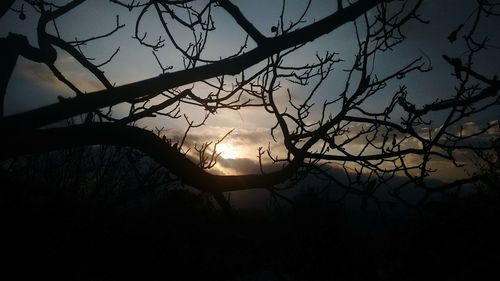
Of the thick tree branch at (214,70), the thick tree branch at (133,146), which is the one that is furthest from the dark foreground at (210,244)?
the thick tree branch at (214,70)

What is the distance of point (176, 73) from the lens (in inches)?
83.9

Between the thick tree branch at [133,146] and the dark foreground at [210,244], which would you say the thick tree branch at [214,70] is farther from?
the dark foreground at [210,244]

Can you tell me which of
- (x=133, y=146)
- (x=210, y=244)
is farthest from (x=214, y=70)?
(x=210, y=244)

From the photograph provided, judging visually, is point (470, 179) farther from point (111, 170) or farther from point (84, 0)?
point (111, 170)

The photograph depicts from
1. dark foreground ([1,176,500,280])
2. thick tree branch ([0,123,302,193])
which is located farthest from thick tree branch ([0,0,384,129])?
dark foreground ([1,176,500,280])

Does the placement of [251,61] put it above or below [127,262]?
above

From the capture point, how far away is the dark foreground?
676 cm

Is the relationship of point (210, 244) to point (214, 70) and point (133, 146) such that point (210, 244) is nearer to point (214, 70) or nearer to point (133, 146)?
point (133, 146)

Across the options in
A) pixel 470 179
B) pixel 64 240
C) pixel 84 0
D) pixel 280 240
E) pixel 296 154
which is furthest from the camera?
pixel 280 240

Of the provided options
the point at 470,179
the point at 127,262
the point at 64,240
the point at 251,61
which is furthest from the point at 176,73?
the point at 127,262

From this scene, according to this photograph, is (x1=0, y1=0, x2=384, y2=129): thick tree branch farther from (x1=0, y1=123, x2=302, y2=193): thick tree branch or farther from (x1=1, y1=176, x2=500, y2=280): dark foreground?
(x1=1, y1=176, x2=500, y2=280): dark foreground

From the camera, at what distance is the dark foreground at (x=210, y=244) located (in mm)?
6762

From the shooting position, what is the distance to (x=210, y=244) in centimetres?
2562

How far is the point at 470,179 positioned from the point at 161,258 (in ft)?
64.8
